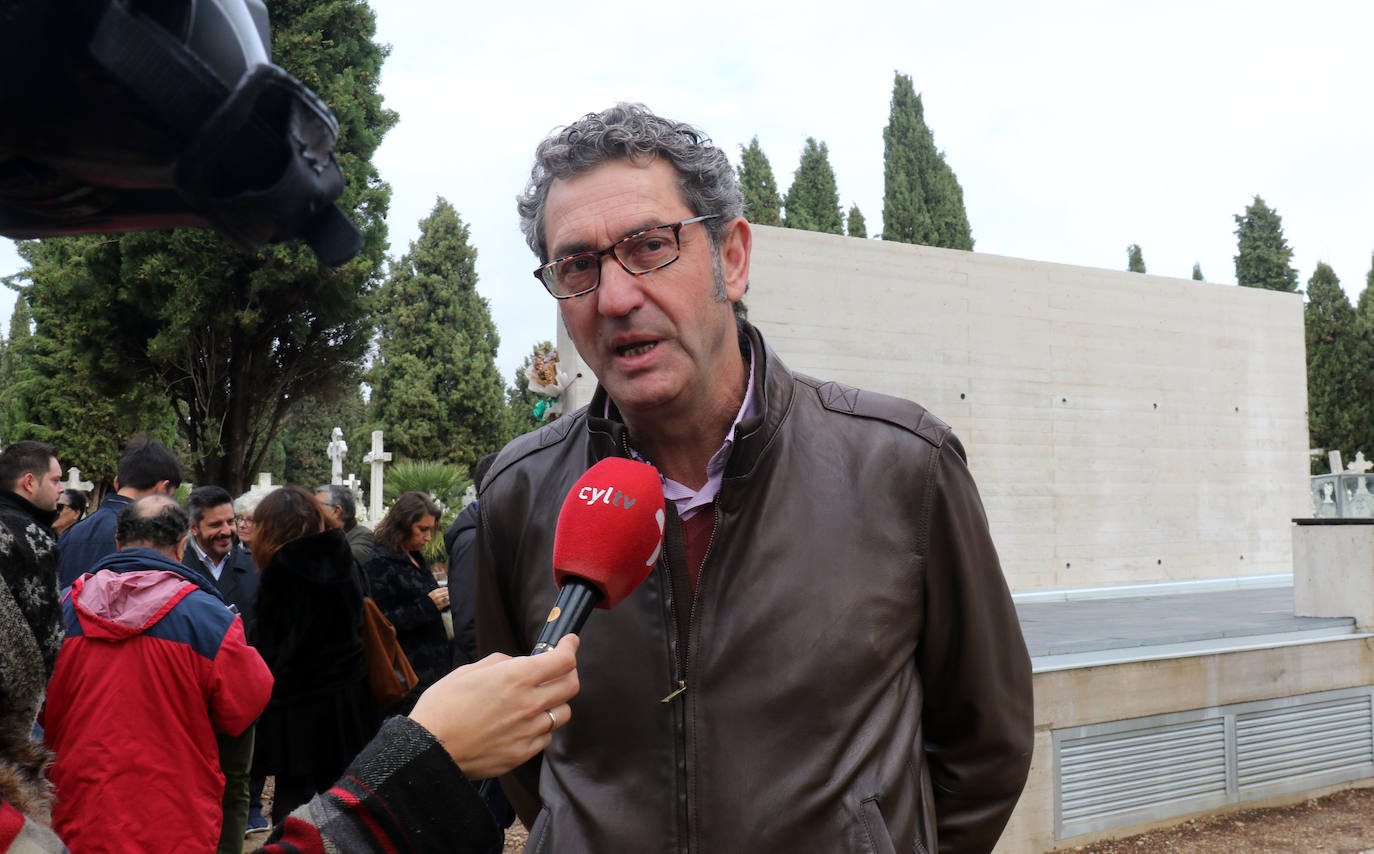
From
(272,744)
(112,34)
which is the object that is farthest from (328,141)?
(272,744)

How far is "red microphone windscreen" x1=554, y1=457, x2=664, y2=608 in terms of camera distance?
1546 millimetres

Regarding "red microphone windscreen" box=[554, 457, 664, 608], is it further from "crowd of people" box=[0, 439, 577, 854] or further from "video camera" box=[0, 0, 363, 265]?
"video camera" box=[0, 0, 363, 265]

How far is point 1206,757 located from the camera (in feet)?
22.0

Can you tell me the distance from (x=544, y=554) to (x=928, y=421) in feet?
2.69

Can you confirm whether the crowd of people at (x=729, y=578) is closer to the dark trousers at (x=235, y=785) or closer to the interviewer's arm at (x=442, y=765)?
the interviewer's arm at (x=442, y=765)

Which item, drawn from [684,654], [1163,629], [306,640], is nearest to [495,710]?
[684,654]

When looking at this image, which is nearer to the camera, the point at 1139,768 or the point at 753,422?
the point at 753,422

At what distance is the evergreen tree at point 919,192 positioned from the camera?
42125mm

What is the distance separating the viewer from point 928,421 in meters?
2.15

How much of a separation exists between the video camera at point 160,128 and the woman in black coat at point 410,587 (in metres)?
5.60

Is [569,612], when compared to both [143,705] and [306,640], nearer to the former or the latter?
[143,705]

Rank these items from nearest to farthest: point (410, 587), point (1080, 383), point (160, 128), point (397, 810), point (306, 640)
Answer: point (160, 128) < point (397, 810) < point (306, 640) < point (410, 587) < point (1080, 383)

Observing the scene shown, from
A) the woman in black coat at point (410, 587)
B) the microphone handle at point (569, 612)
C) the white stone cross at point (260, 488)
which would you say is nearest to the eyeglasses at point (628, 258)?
the microphone handle at point (569, 612)

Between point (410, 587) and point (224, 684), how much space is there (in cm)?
244
